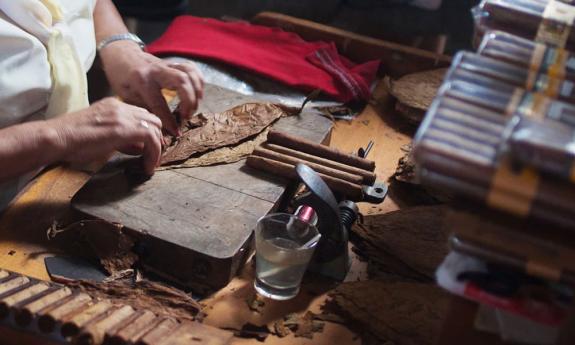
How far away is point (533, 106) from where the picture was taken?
2.21 ft

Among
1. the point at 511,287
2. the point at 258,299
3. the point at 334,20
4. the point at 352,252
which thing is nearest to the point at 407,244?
the point at 352,252

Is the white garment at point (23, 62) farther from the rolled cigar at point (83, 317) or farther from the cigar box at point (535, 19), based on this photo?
the cigar box at point (535, 19)

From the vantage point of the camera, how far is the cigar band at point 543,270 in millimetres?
638

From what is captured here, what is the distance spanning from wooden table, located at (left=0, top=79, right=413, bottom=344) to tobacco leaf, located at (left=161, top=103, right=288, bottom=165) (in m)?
0.17

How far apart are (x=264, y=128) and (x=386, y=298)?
16.6 inches

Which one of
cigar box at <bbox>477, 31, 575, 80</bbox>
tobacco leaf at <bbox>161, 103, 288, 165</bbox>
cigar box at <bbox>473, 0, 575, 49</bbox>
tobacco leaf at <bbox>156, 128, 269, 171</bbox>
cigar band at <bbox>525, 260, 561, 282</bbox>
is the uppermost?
cigar box at <bbox>473, 0, 575, 49</bbox>

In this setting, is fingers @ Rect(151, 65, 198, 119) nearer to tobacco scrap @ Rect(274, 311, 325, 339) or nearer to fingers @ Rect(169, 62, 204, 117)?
fingers @ Rect(169, 62, 204, 117)

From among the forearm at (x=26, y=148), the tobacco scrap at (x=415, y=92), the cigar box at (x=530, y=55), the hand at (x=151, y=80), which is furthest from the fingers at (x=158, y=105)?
the cigar box at (x=530, y=55)

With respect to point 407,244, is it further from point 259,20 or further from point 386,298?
point 259,20

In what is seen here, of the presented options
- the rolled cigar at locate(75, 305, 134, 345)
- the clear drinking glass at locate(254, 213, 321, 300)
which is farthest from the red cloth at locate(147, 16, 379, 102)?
the rolled cigar at locate(75, 305, 134, 345)

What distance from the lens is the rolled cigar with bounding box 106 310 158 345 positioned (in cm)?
76

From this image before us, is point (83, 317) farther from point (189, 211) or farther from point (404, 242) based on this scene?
point (404, 242)

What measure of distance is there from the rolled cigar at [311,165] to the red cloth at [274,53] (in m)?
0.33

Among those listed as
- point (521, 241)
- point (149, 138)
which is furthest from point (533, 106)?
point (149, 138)
